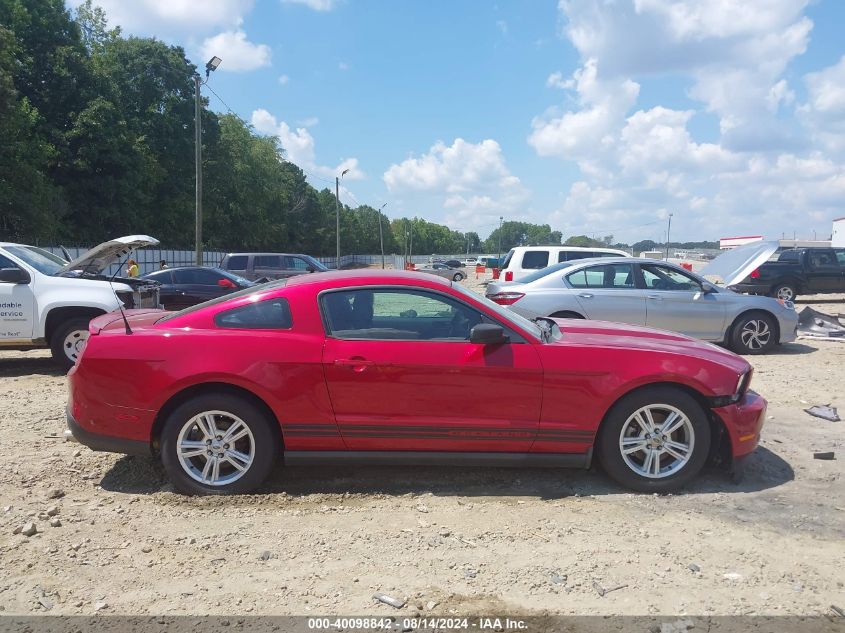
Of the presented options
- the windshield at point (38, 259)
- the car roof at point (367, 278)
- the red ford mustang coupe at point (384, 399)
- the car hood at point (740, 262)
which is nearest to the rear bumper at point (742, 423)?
the red ford mustang coupe at point (384, 399)

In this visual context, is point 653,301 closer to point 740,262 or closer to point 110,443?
point 740,262

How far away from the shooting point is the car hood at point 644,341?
13.8ft

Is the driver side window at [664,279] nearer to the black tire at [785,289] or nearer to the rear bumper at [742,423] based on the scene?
the rear bumper at [742,423]

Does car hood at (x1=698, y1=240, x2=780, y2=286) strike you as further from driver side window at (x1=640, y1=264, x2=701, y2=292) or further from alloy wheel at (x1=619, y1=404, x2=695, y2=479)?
alloy wheel at (x1=619, y1=404, x2=695, y2=479)

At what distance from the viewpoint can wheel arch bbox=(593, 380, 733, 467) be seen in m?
4.10

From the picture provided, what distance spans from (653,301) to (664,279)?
0.46m

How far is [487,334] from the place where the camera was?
4000mm

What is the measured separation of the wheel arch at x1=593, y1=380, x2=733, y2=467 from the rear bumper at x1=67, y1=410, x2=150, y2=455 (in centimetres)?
303

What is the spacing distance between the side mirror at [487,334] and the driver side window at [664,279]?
5.89 meters

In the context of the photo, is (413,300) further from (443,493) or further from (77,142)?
(77,142)

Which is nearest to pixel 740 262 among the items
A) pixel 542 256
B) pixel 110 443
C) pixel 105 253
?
pixel 542 256

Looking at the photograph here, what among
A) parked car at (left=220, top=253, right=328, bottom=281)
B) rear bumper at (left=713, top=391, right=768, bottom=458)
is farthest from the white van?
rear bumper at (left=713, top=391, right=768, bottom=458)

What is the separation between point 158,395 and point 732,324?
27.7 ft

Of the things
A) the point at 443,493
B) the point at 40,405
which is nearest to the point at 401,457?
the point at 443,493
